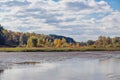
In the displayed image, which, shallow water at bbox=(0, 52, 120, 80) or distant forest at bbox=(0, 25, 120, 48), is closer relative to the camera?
shallow water at bbox=(0, 52, 120, 80)

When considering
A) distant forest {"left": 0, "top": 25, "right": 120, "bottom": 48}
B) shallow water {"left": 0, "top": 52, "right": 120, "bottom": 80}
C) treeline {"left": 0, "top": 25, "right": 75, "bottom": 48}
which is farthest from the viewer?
distant forest {"left": 0, "top": 25, "right": 120, "bottom": 48}

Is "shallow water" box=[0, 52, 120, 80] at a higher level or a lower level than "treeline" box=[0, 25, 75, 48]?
lower

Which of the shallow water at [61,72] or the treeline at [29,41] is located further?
the treeline at [29,41]

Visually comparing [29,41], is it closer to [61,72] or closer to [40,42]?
[40,42]

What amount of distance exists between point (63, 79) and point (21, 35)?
571ft

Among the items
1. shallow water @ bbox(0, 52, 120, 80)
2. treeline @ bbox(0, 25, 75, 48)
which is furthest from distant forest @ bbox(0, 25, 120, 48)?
shallow water @ bbox(0, 52, 120, 80)

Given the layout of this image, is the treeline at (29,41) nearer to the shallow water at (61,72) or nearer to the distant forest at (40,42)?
the distant forest at (40,42)

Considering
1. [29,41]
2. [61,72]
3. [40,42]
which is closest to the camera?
[61,72]

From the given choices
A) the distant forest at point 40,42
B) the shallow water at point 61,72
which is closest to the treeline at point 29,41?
the distant forest at point 40,42

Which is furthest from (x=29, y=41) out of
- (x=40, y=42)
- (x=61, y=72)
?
(x=61, y=72)

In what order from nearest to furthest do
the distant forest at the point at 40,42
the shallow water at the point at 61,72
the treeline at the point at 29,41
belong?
the shallow water at the point at 61,72 → the treeline at the point at 29,41 → the distant forest at the point at 40,42

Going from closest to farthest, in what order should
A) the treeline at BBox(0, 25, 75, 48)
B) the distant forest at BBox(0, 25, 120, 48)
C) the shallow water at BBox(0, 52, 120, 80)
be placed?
the shallow water at BBox(0, 52, 120, 80) → the treeline at BBox(0, 25, 75, 48) → the distant forest at BBox(0, 25, 120, 48)

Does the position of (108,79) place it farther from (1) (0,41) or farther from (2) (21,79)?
(1) (0,41)

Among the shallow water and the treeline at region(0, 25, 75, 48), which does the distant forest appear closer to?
the treeline at region(0, 25, 75, 48)
